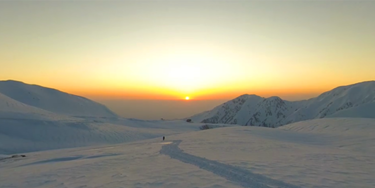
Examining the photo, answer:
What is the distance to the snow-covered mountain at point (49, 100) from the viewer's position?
302ft

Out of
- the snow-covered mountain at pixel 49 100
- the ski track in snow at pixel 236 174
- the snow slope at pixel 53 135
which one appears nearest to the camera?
the ski track in snow at pixel 236 174

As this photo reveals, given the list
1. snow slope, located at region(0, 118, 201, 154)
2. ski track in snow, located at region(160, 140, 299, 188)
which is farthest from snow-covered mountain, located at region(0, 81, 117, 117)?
Answer: ski track in snow, located at region(160, 140, 299, 188)

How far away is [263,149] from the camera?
18922 millimetres

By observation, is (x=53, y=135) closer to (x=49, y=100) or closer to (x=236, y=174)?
(x=236, y=174)

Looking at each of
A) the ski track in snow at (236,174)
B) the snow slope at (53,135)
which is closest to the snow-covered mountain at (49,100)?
the snow slope at (53,135)

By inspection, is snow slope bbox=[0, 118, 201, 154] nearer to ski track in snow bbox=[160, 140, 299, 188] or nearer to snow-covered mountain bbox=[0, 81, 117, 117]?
ski track in snow bbox=[160, 140, 299, 188]

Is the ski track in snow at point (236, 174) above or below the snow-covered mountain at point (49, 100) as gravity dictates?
below

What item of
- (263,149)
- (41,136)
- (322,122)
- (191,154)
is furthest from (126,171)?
(41,136)

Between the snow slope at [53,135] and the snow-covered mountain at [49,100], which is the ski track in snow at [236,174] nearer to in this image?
the snow slope at [53,135]

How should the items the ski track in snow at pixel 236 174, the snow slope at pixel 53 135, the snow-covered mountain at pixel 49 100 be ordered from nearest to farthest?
1. the ski track in snow at pixel 236 174
2. the snow slope at pixel 53 135
3. the snow-covered mountain at pixel 49 100

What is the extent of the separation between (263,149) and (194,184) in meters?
9.99

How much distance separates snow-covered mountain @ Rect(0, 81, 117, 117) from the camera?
92188 millimetres

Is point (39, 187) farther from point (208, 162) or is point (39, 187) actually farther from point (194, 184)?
point (208, 162)

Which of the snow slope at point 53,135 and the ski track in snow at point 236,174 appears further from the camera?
the snow slope at point 53,135
